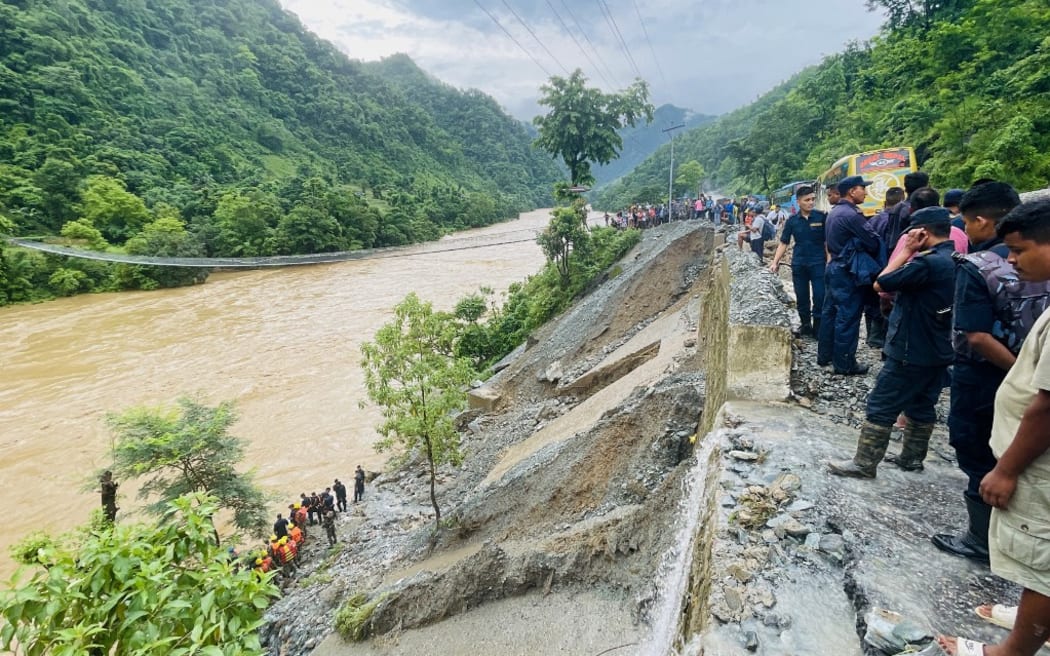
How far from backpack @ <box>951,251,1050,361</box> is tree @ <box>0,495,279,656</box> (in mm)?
3914

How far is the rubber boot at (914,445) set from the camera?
3.29 m

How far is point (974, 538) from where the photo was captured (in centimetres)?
254

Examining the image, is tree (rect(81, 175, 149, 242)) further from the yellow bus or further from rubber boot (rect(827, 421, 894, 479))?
rubber boot (rect(827, 421, 894, 479))

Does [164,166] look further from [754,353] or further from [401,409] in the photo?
[754,353]

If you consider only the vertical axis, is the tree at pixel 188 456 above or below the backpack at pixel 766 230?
below

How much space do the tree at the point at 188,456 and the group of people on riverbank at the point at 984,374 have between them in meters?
12.1

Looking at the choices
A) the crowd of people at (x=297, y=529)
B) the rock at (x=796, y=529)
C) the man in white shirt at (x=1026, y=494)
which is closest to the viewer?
the man in white shirt at (x=1026, y=494)

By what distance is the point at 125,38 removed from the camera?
258 feet

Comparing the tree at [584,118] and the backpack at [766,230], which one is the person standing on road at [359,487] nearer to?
the backpack at [766,230]

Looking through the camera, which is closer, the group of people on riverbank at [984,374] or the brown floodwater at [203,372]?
the group of people on riverbank at [984,374]

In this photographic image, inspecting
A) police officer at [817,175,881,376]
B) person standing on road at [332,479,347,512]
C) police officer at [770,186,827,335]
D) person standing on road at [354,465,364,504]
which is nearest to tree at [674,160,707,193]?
person standing on road at [354,465,364,504]

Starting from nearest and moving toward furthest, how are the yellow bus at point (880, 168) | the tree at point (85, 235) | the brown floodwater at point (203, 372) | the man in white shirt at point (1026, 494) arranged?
1. the man in white shirt at point (1026, 494)
2. the yellow bus at point (880, 168)
3. the brown floodwater at point (203, 372)
4. the tree at point (85, 235)

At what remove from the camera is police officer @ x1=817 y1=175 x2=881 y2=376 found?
4617 mm

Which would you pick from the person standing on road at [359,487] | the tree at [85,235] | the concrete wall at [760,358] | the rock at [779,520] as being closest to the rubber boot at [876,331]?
the concrete wall at [760,358]
